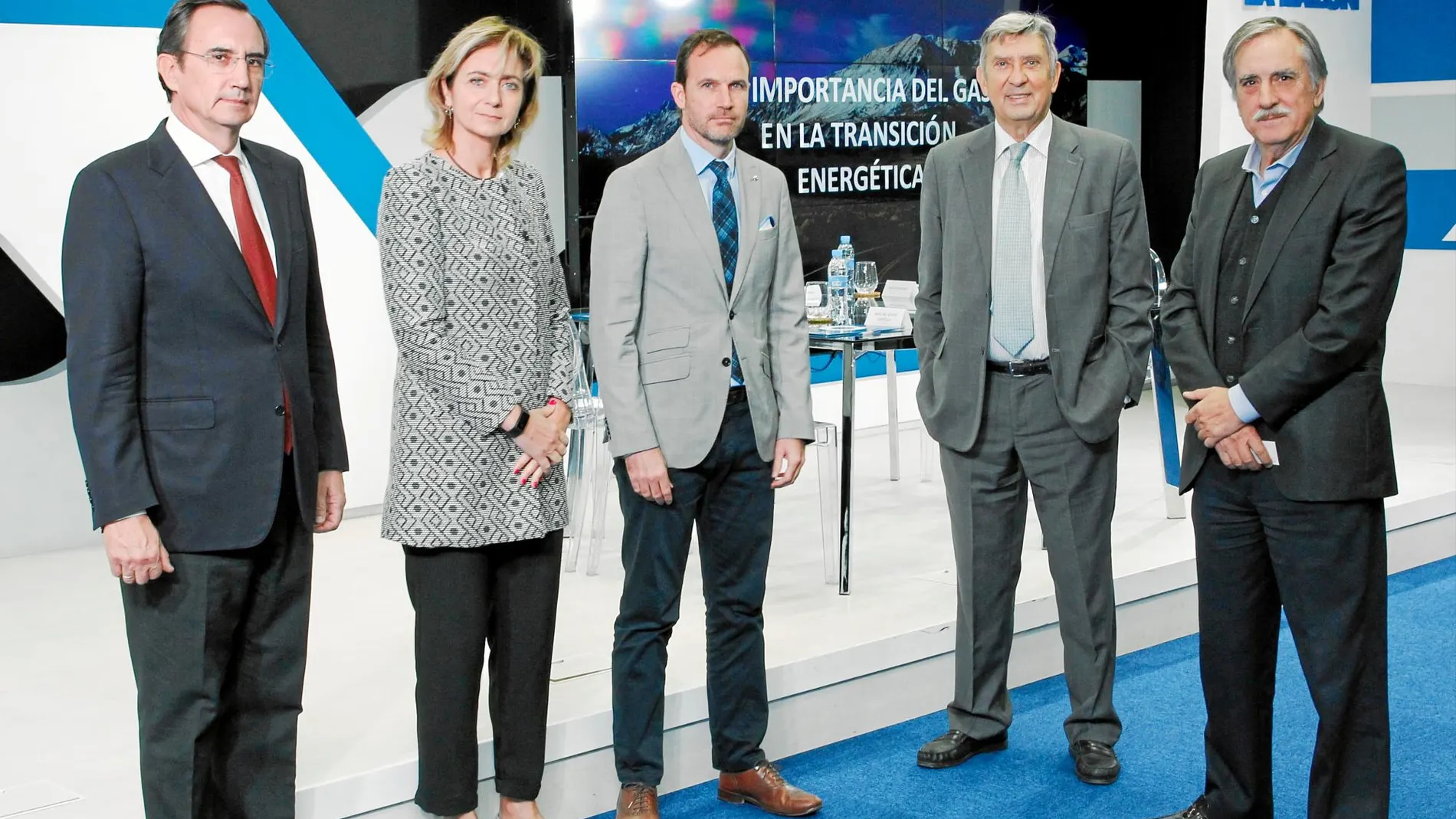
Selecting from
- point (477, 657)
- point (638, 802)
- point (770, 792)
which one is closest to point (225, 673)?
point (477, 657)

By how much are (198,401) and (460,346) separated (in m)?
0.48

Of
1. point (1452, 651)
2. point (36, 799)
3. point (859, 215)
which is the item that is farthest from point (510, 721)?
point (859, 215)

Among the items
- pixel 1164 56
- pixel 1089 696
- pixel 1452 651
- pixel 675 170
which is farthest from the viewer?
pixel 1164 56

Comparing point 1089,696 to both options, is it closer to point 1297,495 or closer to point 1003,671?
point 1003,671

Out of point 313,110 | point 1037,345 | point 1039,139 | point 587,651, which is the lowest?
point 587,651

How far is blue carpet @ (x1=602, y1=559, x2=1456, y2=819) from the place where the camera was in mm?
3307

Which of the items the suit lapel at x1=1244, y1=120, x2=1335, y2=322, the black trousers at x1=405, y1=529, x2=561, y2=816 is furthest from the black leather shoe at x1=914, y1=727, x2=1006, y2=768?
the suit lapel at x1=1244, y1=120, x2=1335, y2=322

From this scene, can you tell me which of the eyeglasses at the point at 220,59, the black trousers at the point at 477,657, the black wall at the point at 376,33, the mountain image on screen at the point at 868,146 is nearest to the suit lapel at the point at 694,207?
the black trousers at the point at 477,657

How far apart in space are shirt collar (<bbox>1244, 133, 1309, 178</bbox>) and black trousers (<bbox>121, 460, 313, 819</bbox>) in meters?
1.93

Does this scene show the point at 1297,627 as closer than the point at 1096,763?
Yes

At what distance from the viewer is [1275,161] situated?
276cm

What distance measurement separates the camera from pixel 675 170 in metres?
3.03

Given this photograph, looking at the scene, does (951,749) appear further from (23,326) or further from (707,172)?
(23,326)

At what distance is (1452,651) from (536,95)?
135 inches
